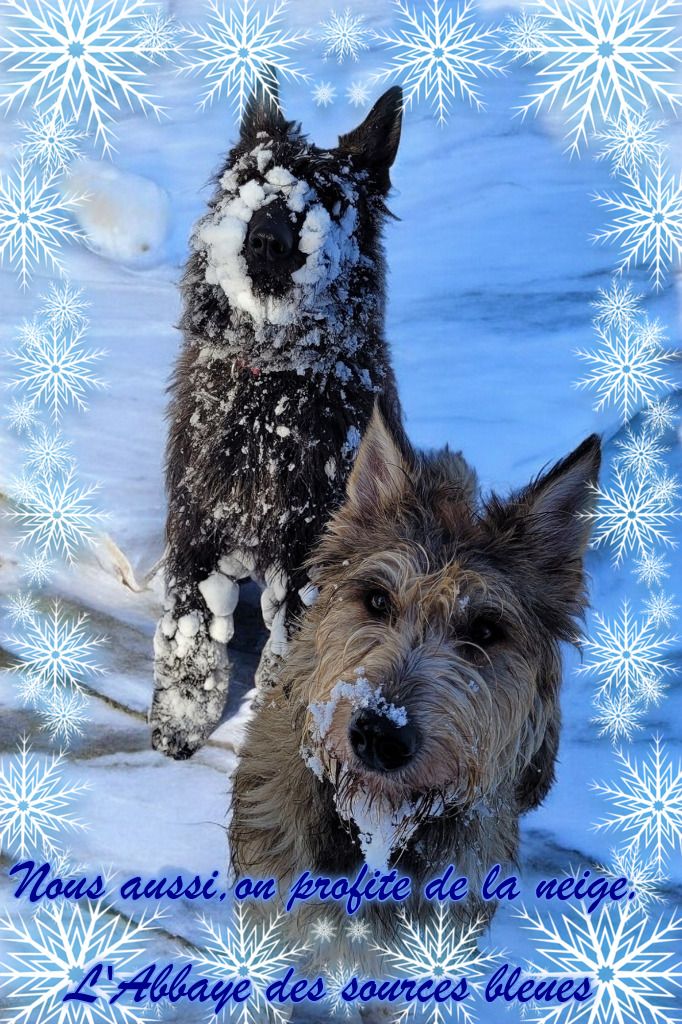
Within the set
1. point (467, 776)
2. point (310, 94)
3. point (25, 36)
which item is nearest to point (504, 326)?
point (310, 94)

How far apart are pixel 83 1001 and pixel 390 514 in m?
1.94

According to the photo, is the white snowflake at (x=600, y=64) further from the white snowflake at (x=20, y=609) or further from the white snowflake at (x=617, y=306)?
the white snowflake at (x=20, y=609)

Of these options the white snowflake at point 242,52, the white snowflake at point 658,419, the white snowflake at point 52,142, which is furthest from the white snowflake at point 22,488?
the white snowflake at point 658,419

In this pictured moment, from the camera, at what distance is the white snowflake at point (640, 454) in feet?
13.3

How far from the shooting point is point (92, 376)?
4.07 m

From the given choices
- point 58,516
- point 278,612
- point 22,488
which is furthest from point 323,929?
point 22,488

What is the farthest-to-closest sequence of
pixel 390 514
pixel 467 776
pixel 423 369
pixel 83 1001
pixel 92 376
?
pixel 423 369, pixel 92 376, pixel 83 1001, pixel 390 514, pixel 467 776

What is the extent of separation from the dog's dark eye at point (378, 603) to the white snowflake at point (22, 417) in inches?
95.7

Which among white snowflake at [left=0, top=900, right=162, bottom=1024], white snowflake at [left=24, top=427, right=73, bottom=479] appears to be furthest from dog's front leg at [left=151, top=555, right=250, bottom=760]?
white snowflake at [left=24, top=427, right=73, bottom=479]

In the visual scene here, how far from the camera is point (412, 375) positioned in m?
4.31

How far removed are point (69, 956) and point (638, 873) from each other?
213cm

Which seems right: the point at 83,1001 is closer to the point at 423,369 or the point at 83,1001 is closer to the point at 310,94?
the point at 423,369

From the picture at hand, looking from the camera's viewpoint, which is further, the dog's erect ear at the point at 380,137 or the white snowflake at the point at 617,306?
the white snowflake at the point at 617,306

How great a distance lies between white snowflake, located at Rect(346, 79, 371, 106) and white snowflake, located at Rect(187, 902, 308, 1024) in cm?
374
